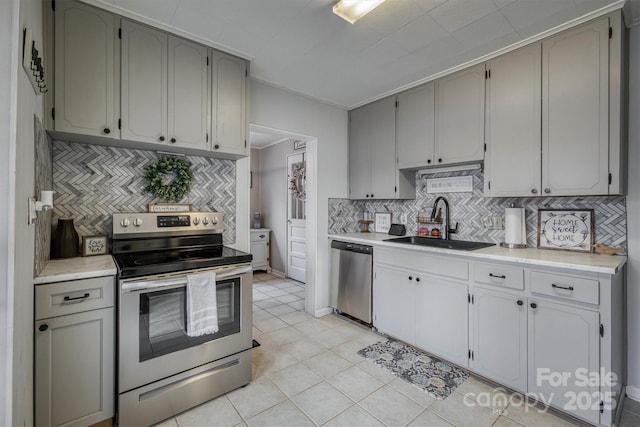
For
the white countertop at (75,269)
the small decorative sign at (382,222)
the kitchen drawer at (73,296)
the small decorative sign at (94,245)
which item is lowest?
the kitchen drawer at (73,296)

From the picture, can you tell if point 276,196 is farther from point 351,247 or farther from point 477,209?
point 477,209

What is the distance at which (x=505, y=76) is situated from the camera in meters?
2.39

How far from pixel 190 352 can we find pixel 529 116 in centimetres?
Result: 298

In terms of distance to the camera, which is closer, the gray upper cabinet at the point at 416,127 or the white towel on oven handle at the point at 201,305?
the white towel on oven handle at the point at 201,305

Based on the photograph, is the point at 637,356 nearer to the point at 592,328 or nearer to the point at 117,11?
the point at 592,328

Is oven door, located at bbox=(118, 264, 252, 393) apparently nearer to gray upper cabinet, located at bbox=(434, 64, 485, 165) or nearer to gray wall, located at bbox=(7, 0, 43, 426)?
gray wall, located at bbox=(7, 0, 43, 426)

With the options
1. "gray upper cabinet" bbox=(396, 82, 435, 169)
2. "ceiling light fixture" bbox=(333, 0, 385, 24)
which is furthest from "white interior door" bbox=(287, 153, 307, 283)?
"ceiling light fixture" bbox=(333, 0, 385, 24)

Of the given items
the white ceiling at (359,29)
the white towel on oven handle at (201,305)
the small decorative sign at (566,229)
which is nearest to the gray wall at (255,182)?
the white ceiling at (359,29)

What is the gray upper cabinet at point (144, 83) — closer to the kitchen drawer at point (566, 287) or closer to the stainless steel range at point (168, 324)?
the stainless steel range at point (168, 324)

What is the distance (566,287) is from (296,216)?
392 cm

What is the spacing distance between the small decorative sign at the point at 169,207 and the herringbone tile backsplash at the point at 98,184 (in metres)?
0.07

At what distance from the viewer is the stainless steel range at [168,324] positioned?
5.60 ft

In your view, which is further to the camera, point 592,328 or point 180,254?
point 180,254

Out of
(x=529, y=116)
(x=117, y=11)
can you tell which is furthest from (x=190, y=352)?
(x=529, y=116)
